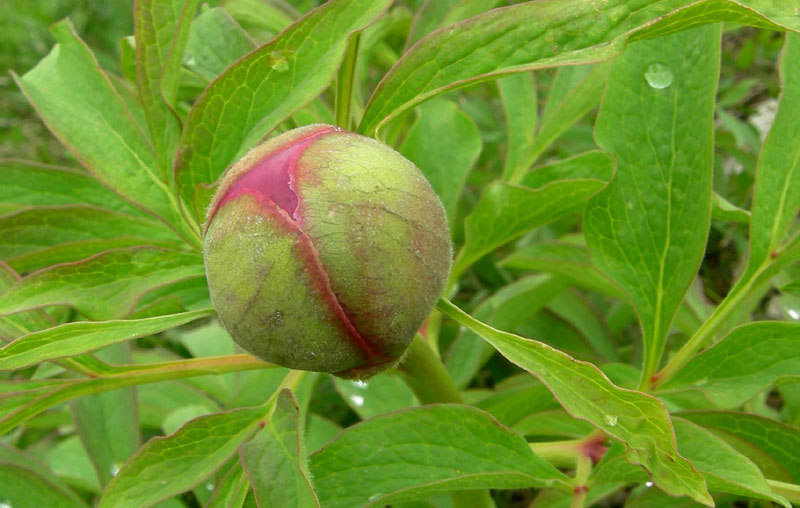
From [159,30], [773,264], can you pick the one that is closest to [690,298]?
[773,264]

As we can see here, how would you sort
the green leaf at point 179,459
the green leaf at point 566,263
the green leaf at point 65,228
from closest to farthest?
the green leaf at point 179,459 → the green leaf at point 65,228 → the green leaf at point 566,263

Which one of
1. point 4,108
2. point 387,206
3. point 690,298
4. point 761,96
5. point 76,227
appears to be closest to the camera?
point 387,206

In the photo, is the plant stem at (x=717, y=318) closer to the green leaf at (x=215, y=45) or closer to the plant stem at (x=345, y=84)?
the plant stem at (x=345, y=84)

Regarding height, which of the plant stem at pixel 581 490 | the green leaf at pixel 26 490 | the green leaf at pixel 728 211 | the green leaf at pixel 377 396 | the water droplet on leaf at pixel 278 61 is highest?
the water droplet on leaf at pixel 278 61

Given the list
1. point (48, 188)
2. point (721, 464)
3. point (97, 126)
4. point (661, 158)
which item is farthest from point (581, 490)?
point (48, 188)

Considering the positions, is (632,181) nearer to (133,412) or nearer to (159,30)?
(159,30)

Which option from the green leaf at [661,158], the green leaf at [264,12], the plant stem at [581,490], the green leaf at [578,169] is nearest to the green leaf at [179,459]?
the plant stem at [581,490]

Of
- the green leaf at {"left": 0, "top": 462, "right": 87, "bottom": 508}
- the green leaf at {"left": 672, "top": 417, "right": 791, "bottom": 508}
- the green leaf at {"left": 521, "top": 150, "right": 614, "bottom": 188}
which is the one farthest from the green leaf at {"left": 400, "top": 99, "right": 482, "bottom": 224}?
the green leaf at {"left": 0, "top": 462, "right": 87, "bottom": 508}
